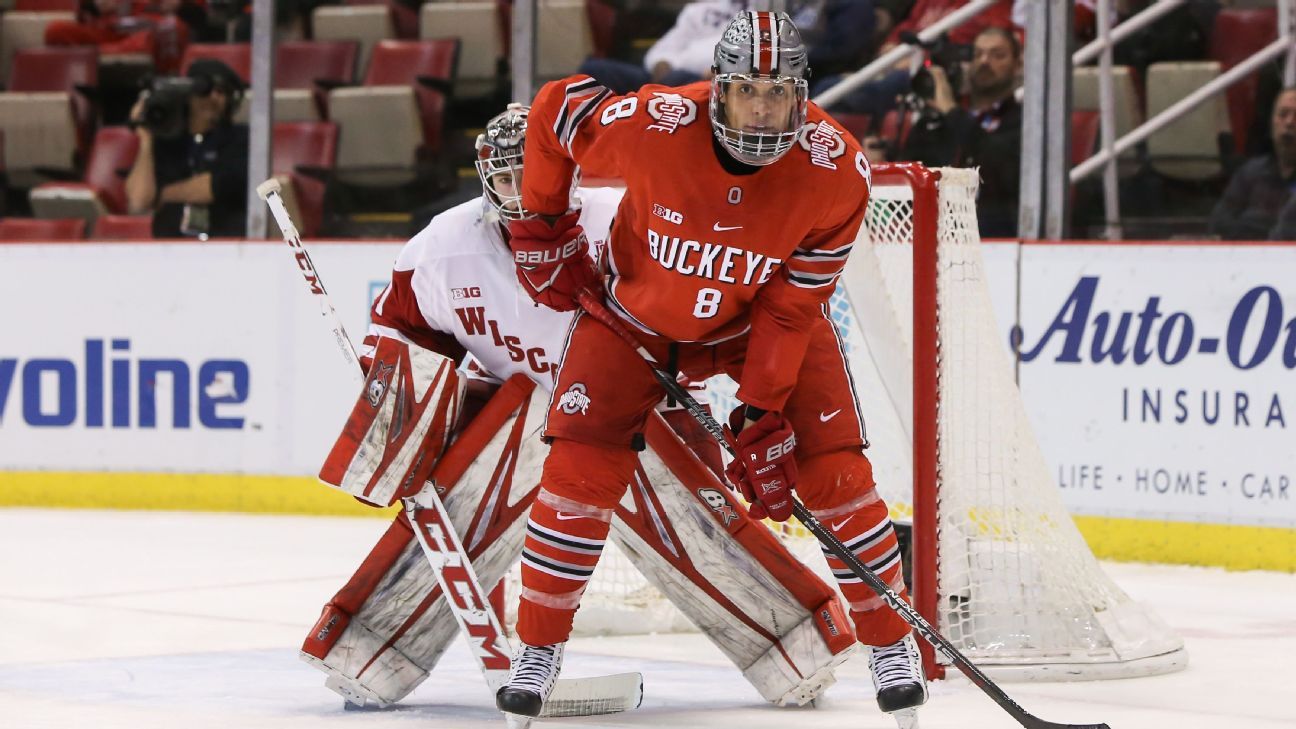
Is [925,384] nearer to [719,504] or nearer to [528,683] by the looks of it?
[719,504]

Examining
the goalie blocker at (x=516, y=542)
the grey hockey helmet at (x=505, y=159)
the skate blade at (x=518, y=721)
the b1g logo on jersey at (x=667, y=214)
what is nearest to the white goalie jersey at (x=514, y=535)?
the goalie blocker at (x=516, y=542)

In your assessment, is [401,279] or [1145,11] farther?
[1145,11]

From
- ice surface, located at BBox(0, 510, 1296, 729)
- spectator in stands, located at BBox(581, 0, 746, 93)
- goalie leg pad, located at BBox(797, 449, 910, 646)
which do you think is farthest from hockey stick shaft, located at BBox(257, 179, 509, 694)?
spectator in stands, located at BBox(581, 0, 746, 93)

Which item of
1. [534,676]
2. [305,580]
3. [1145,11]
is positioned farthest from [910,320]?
[1145,11]

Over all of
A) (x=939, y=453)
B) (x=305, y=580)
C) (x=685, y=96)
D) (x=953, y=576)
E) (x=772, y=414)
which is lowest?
(x=305, y=580)

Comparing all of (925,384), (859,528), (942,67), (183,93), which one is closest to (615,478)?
(859,528)

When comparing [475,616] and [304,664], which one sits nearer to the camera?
[475,616]

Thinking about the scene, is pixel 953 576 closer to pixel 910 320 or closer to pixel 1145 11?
pixel 910 320

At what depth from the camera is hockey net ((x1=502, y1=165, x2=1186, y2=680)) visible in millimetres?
3596

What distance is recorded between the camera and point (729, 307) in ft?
9.55

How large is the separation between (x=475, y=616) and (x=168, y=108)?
4640 mm

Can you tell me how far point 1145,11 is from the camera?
625 cm

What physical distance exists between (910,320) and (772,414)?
1240 millimetres

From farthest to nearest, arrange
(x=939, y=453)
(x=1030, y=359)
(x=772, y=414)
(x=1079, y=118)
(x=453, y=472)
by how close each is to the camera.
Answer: (x=1079, y=118) → (x=1030, y=359) → (x=939, y=453) → (x=453, y=472) → (x=772, y=414)
